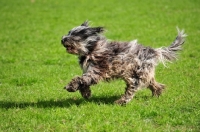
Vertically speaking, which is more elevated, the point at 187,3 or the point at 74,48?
the point at 187,3

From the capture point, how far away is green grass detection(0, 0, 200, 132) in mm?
6812

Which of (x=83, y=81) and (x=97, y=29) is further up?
(x=97, y=29)

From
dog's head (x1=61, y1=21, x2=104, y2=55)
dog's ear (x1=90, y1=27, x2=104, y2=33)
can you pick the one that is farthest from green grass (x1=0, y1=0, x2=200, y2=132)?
dog's ear (x1=90, y1=27, x2=104, y2=33)

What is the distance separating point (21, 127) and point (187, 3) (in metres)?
18.8

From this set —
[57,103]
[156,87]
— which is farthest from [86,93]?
[156,87]

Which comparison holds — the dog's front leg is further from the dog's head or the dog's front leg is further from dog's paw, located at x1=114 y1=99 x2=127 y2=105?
dog's paw, located at x1=114 y1=99 x2=127 y2=105

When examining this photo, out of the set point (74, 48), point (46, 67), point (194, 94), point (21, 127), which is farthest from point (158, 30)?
point (21, 127)

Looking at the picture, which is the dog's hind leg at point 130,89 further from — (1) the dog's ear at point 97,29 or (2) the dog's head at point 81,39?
(1) the dog's ear at point 97,29

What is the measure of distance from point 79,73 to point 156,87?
322 centimetres

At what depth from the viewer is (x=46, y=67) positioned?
1134cm

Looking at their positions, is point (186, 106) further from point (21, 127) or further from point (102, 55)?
point (21, 127)

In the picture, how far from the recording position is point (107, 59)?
7730mm

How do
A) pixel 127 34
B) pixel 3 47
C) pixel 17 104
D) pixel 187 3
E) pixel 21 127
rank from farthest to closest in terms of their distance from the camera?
pixel 187 3 → pixel 127 34 → pixel 3 47 → pixel 17 104 → pixel 21 127

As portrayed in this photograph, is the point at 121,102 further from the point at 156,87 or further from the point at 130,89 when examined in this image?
the point at 156,87
